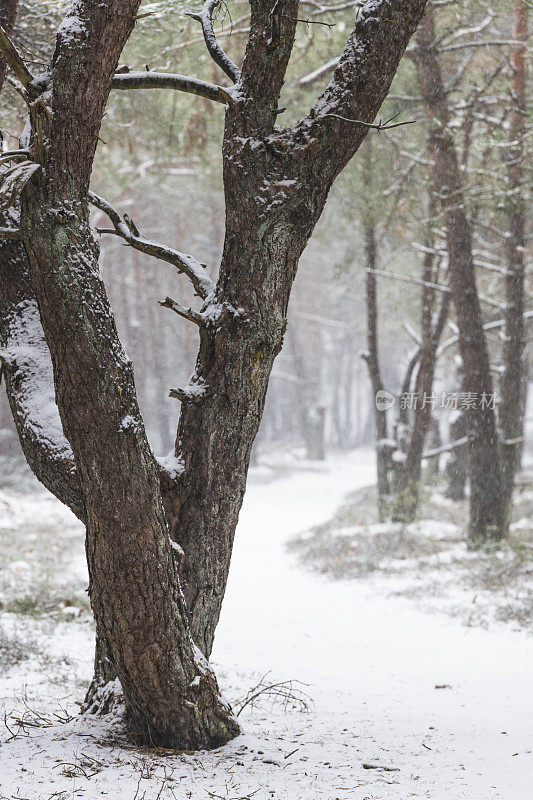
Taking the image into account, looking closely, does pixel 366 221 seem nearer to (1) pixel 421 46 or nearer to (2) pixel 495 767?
(1) pixel 421 46

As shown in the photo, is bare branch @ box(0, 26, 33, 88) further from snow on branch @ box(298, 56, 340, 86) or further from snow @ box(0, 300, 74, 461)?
snow on branch @ box(298, 56, 340, 86)

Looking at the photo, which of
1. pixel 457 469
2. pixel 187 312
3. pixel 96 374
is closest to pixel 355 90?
pixel 187 312

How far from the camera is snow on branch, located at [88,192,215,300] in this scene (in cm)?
Result: 379

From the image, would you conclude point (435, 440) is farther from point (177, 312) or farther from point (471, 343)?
point (177, 312)

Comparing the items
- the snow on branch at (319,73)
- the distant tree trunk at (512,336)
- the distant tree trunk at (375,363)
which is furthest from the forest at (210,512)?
the distant tree trunk at (375,363)

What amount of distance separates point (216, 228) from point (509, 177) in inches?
607

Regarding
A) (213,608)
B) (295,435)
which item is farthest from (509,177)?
(295,435)

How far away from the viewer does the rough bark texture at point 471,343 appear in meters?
9.72

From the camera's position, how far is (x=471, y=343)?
33.0 ft

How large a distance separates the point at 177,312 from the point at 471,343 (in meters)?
7.34

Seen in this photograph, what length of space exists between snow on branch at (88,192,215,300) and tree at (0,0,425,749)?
1 cm

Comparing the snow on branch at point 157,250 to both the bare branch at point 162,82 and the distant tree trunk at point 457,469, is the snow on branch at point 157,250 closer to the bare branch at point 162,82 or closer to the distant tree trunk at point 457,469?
the bare branch at point 162,82

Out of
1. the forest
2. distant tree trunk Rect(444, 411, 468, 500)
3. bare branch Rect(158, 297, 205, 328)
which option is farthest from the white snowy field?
distant tree trunk Rect(444, 411, 468, 500)

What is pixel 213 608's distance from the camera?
3789mm
